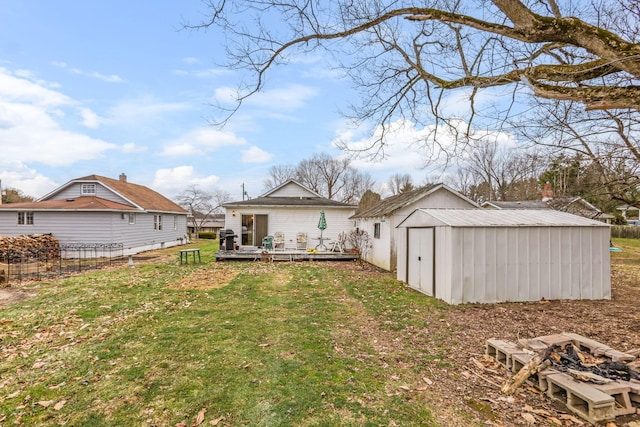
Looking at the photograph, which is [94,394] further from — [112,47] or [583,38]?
[112,47]

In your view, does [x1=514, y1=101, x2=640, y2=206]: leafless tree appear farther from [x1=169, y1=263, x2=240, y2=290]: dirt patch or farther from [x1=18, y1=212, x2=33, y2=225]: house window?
[x1=18, y1=212, x2=33, y2=225]: house window

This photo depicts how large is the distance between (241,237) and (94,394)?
14624mm

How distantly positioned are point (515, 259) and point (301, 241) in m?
11.5

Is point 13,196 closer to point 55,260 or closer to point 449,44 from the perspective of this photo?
point 55,260

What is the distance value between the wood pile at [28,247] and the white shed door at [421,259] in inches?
600

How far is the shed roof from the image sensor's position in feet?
24.8

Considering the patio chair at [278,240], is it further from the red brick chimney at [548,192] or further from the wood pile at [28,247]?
the red brick chimney at [548,192]

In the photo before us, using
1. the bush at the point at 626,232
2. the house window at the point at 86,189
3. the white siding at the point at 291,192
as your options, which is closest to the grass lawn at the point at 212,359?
the white siding at the point at 291,192

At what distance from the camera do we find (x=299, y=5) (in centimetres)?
500

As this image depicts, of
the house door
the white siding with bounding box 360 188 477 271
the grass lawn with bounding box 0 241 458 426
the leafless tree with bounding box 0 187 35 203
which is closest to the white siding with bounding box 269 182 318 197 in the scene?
the house door

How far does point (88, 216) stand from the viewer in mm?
Result: 16391

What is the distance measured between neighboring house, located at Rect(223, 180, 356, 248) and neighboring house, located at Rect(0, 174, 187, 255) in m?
5.87

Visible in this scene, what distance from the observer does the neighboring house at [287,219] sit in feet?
57.6

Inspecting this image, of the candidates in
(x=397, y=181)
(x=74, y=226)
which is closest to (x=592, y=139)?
(x=74, y=226)
